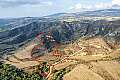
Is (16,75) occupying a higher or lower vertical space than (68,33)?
higher

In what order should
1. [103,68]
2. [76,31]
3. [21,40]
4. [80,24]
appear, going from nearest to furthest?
[103,68]
[21,40]
[76,31]
[80,24]

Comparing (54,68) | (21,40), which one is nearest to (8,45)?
(21,40)

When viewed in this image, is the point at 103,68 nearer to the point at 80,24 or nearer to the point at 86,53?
the point at 86,53

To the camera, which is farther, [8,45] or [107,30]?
[107,30]

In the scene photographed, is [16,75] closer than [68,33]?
Yes

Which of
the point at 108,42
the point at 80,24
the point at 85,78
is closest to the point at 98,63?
the point at 85,78

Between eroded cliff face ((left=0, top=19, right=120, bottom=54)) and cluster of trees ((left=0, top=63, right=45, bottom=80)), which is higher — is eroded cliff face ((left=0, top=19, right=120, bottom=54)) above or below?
below

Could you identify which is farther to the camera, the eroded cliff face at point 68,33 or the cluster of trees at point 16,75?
the eroded cliff face at point 68,33

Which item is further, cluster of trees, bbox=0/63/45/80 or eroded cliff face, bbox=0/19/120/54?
eroded cliff face, bbox=0/19/120/54

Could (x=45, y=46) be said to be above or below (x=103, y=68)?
below

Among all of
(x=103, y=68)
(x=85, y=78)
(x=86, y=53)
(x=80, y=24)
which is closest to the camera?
(x=85, y=78)

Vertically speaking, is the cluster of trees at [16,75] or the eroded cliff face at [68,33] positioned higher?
the cluster of trees at [16,75]
